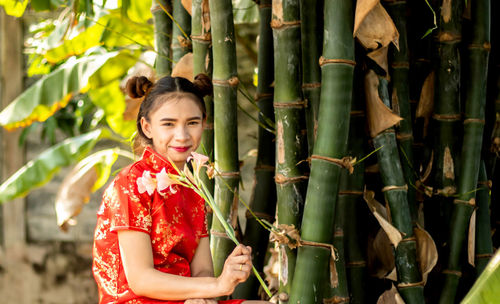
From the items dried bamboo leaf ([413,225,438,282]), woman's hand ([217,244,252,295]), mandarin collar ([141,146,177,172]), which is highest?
mandarin collar ([141,146,177,172])

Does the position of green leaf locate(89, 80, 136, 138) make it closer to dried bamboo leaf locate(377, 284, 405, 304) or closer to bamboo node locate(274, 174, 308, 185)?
bamboo node locate(274, 174, 308, 185)

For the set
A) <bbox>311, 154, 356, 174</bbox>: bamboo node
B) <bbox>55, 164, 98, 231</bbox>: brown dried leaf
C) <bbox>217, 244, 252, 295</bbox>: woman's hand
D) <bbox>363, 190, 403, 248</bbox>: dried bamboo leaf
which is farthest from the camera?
<bbox>55, 164, 98, 231</bbox>: brown dried leaf

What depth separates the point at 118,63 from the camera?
261 cm

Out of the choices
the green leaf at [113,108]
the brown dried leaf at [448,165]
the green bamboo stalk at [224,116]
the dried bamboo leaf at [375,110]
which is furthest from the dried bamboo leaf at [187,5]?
the green leaf at [113,108]

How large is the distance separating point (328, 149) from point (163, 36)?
0.75 m

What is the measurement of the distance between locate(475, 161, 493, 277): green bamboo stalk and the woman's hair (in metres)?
0.75

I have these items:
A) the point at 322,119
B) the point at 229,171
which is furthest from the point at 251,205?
the point at 322,119

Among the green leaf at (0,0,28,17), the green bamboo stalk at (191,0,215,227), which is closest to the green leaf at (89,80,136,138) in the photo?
the green leaf at (0,0,28,17)

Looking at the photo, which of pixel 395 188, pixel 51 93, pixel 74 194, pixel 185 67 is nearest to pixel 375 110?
pixel 395 188

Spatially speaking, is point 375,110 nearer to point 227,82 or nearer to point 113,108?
point 227,82

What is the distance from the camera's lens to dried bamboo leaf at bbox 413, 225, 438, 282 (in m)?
1.48

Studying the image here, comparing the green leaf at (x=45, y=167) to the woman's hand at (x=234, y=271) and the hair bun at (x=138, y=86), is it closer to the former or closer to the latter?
the hair bun at (x=138, y=86)

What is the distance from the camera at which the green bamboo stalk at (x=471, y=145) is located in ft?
5.08

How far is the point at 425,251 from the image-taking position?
4.91 feet
